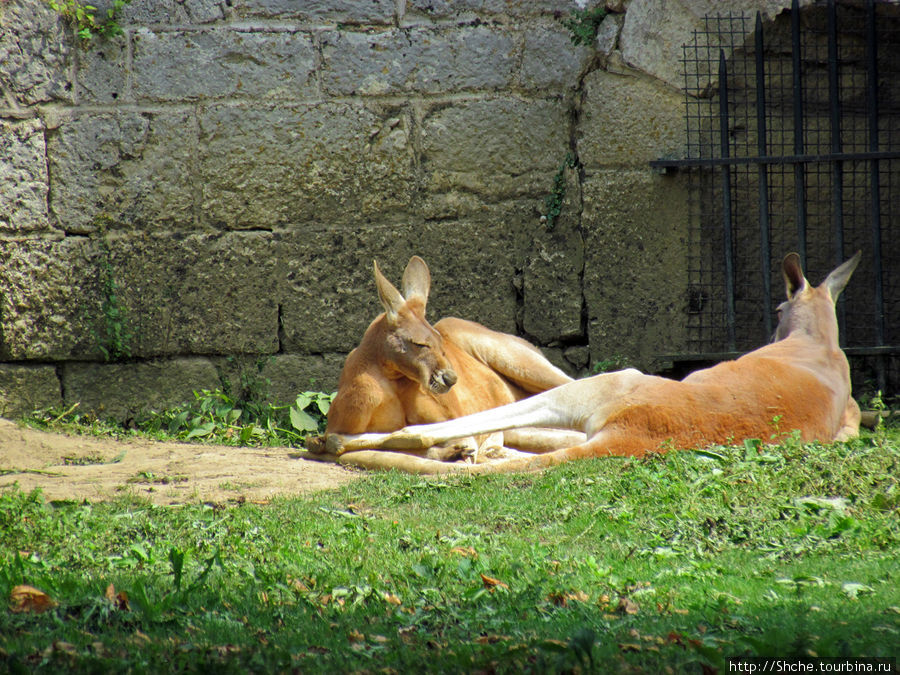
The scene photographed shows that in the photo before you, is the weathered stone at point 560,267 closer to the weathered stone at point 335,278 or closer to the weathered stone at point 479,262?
the weathered stone at point 479,262

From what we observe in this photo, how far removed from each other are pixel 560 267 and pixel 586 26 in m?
1.70

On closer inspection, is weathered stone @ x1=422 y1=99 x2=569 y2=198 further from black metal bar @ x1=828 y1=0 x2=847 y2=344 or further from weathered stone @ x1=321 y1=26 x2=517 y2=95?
black metal bar @ x1=828 y1=0 x2=847 y2=344

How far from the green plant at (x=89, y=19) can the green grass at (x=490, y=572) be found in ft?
12.8

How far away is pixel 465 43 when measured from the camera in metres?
6.62

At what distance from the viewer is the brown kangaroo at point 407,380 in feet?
17.8

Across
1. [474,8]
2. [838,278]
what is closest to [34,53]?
[474,8]

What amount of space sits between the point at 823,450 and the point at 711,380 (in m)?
0.83

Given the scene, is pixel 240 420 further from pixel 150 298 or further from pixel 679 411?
pixel 679 411

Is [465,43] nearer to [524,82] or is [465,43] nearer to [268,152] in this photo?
[524,82]

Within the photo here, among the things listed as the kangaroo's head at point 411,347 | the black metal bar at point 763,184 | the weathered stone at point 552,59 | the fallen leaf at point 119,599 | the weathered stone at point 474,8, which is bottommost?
the fallen leaf at point 119,599

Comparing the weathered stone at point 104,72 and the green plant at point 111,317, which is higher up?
the weathered stone at point 104,72

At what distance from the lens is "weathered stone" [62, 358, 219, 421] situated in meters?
6.70

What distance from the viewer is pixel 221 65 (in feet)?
21.7

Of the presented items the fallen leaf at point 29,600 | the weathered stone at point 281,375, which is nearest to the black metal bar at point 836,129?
the weathered stone at point 281,375
